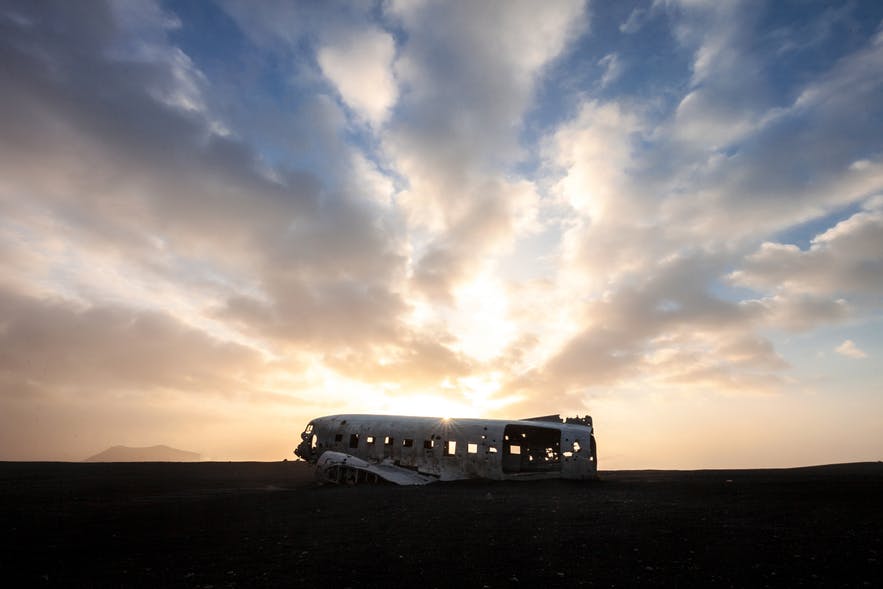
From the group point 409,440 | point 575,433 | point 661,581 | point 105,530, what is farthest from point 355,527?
point 575,433

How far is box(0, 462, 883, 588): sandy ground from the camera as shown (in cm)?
1068

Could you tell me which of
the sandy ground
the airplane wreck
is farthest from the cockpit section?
the sandy ground

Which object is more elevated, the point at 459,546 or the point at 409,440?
the point at 409,440

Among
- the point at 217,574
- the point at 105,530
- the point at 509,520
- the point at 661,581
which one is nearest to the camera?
the point at 661,581

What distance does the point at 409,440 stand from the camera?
35188mm

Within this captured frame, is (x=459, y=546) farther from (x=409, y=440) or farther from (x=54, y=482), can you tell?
(x=54, y=482)

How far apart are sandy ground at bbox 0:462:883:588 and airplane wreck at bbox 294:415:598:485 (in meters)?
8.14

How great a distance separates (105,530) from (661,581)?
17.7 metres

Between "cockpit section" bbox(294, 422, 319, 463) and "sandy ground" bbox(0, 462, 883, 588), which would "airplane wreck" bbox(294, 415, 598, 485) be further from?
"sandy ground" bbox(0, 462, 883, 588)

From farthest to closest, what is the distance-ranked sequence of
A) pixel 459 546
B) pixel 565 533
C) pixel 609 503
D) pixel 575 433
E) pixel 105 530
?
1. pixel 575 433
2. pixel 609 503
3. pixel 105 530
4. pixel 565 533
5. pixel 459 546

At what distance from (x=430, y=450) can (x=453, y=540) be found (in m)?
20.5

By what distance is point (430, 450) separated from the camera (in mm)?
34531

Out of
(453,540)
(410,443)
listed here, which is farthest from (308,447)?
(453,540)

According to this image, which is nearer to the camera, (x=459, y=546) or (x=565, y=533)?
(x=459, y=546)
